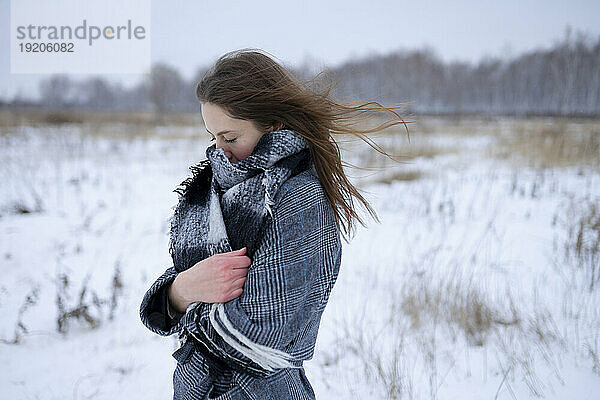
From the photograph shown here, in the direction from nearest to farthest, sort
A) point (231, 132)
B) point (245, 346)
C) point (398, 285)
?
point (245, 346) < point (231, 132) < point (398, 285)

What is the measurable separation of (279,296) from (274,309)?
0.10 ft

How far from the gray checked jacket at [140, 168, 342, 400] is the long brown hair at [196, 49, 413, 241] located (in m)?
0.08

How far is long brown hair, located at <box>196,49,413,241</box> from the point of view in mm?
1123

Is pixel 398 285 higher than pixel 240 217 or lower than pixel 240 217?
lower

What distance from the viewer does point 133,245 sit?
4242 mm

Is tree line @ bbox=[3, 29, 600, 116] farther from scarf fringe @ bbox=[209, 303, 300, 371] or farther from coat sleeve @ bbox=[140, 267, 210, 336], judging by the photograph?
scarf fringe @ bbox=[209, 303, 300, 371]

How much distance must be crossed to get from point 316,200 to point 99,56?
178 inches

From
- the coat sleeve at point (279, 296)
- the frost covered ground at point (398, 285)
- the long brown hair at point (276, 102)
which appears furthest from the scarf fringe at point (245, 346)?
the frost covered ground at point (398, 285)

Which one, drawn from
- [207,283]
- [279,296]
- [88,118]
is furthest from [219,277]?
[88,118]

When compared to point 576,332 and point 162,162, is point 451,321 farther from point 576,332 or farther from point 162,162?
point 162,162

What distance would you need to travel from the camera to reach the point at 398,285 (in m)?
3.40

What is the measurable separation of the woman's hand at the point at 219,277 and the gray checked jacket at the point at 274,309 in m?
0.02

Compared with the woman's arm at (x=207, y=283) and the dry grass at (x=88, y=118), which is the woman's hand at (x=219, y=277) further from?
the dry grass at (x=88, y=118)

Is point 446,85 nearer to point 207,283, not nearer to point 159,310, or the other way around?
point 159,310
